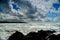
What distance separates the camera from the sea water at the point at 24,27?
3609 millimetres

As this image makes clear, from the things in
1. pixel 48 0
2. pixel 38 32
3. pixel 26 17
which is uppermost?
pixel 48 0

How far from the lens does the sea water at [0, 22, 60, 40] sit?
361 cm

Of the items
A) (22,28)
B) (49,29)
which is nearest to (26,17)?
(22,28)

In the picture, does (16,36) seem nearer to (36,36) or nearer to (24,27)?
(24,27)

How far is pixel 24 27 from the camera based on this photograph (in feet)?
11.9

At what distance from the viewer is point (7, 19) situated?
3.66 meters

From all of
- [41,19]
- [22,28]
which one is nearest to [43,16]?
[41,19]

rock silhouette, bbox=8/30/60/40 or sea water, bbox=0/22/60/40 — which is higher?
sea water, bbox=0/22/60/40

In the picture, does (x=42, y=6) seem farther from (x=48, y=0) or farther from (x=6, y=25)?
(x=6, y=25)

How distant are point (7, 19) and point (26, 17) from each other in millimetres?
313

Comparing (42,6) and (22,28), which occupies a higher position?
(42,6)

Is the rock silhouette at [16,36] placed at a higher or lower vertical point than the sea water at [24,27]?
lower

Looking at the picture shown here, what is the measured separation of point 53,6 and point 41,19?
0.29 m

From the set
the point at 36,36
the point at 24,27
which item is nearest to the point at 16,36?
the point at 24,27
